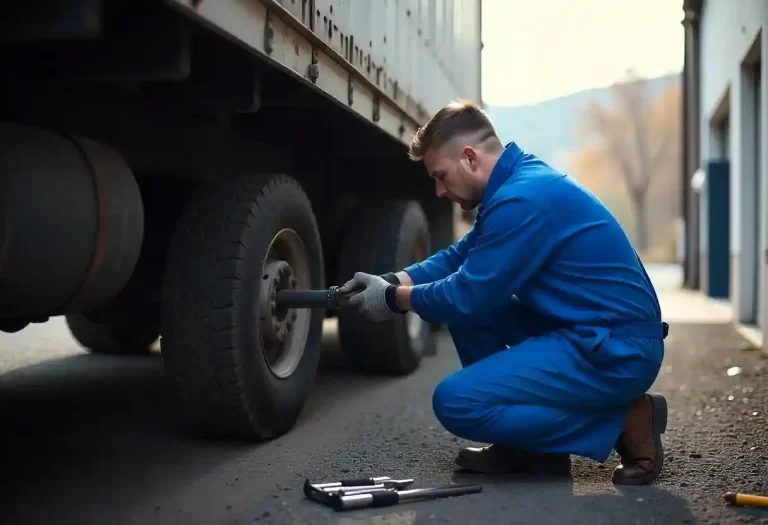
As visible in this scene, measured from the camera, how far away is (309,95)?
3.71 m

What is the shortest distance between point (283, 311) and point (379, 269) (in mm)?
1545

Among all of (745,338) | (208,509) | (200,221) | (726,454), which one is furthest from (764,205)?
(208,509)

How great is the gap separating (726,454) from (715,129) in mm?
9568

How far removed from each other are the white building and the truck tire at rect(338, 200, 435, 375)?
2743 millimetres

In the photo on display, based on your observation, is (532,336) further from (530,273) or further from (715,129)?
(715,129)

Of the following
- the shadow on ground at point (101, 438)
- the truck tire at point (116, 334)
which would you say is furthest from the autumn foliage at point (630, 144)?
the shadow on ground at point (101, 438)

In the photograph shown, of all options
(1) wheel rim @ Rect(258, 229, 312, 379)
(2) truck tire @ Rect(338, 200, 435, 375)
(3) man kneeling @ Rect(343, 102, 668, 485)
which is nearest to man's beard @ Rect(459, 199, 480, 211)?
(3) man kneeling @ Rect(343, 102, 668, 485)

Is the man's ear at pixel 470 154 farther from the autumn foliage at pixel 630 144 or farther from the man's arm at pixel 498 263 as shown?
the autumn foliage at pixel 630 144

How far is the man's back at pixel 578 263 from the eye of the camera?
293 centimetres

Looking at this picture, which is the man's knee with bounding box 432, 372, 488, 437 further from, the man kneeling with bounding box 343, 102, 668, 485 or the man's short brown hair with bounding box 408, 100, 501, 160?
the man's short brown hair with bounding box 408, 100, 501, 160

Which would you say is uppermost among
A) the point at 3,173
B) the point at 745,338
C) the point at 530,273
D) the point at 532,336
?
the point at 3,173

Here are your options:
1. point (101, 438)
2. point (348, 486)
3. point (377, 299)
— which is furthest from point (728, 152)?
point (348, 486)

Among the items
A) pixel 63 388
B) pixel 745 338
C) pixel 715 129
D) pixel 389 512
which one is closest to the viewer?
pixel 389 512

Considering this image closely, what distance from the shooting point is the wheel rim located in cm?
357
